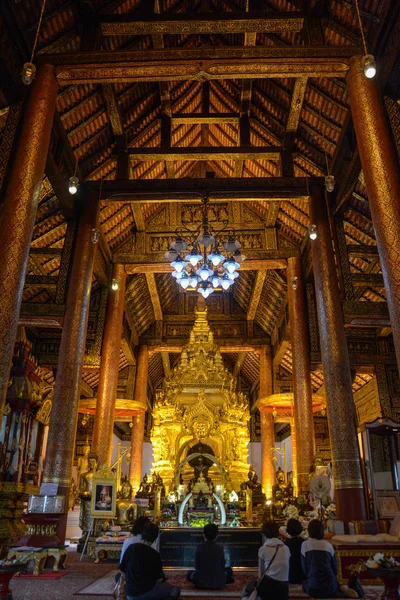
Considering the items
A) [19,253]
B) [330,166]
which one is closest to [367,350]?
[330,166]

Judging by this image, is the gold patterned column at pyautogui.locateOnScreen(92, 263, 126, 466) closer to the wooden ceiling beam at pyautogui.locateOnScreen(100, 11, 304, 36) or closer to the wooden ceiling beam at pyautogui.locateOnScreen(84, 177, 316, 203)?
the wooden ceiling beam at pyautogui.locateOnScreen(84, 177, 316, 203)

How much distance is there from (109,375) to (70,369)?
9.08ft

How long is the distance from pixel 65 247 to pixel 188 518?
656cm

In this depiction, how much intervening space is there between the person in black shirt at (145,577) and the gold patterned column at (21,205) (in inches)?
116

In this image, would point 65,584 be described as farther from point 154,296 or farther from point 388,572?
point 154,296

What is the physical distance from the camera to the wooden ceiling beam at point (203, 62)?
7598 millimetres

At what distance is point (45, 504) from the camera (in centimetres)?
745

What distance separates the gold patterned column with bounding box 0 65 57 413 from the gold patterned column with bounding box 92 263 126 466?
18.4ft

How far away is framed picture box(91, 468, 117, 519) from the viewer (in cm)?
838

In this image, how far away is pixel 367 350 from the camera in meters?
13.8

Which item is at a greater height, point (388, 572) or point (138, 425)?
point (138, 425)

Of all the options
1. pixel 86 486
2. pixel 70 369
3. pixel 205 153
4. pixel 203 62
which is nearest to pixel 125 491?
pixel 86 486

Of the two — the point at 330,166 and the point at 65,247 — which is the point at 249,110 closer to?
the point at 330,166

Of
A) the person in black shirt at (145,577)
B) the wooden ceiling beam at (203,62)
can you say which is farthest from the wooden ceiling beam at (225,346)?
the person in black shirt at (145,577)
